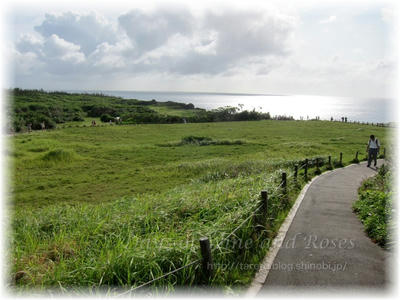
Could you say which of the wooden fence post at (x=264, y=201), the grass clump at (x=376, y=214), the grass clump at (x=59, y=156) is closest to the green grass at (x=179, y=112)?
the grass clump at (x=59, y=156)

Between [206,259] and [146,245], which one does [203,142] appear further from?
[206,259]

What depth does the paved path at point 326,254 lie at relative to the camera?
5637 mm

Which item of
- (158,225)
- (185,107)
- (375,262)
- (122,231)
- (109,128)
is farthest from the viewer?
(185,107)

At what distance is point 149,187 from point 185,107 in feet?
343

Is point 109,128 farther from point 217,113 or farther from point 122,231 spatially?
point 122,231

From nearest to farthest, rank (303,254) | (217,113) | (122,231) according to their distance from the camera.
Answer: (303,254) → (122,231) → (217,113)

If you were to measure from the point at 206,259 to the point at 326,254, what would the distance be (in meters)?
3.09

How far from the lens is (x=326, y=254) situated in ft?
21.9

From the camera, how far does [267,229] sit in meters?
7.74

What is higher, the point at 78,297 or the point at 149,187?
the point at 78,297

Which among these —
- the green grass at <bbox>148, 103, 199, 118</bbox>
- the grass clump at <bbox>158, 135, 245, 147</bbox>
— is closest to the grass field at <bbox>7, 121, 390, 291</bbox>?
the grass clump at <bbox>158, 135, 245, 147</bbox>

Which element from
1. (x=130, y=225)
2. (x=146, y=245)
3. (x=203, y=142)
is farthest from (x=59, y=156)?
(x=146, y=245)

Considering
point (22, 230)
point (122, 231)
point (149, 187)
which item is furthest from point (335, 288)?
point (149, 187)

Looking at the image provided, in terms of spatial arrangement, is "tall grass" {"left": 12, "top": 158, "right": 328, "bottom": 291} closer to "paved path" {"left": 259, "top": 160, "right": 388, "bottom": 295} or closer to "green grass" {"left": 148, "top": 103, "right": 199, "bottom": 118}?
"paved path" {"left": 259, "top": 160, "right": 388, "bottom": 295}
